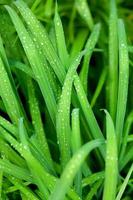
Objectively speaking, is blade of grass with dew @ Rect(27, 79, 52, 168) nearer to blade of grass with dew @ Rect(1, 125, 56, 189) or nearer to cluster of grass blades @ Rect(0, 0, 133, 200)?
cluster of grass blades @ Rect(0, 0, 133, 200)

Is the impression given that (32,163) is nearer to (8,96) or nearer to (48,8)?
(8,96)

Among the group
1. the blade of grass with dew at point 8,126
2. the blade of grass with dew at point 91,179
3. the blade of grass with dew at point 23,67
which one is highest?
the blade of grass with dew at point 23,67

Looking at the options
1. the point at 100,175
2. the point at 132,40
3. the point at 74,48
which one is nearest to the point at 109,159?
the point at 100,175

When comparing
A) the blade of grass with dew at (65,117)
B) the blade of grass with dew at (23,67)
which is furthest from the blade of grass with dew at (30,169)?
the blade of grass with dew at (23,67)

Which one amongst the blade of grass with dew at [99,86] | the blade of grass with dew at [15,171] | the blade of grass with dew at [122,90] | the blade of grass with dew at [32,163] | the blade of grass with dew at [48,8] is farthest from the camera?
the blade of grass with dew at [48,8]

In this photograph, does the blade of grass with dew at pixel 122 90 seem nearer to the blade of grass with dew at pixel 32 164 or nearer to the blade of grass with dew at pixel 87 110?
the blade of grass with dew at pixel 87 110

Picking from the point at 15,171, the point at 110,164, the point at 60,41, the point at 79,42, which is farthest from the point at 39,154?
the point at 79,42
